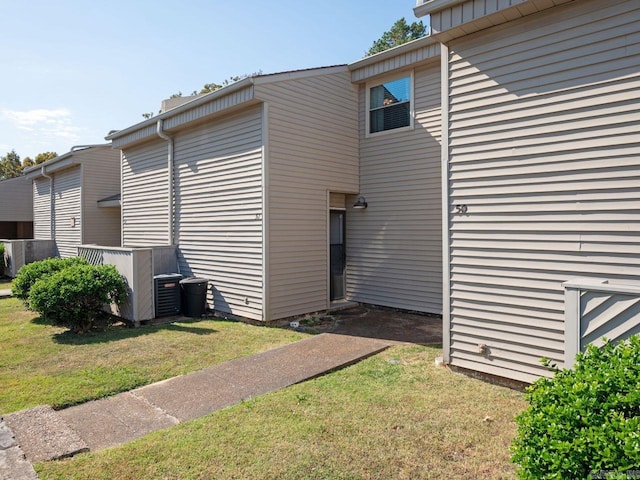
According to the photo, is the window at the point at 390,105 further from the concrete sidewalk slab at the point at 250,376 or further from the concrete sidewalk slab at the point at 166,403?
the concrete sidewalk slab at the point at 166,403

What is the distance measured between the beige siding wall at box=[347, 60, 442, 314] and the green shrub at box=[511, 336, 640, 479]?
6042 millimetres

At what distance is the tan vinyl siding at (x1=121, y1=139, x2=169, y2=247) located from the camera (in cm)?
1059

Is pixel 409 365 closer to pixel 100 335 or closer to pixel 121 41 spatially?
pixel 100 335

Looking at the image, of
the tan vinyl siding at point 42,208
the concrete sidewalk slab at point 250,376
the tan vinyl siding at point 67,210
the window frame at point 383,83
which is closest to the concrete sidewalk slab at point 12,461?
the concrete sidewalk slab at point 250,376

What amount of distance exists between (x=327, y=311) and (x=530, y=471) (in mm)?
6980

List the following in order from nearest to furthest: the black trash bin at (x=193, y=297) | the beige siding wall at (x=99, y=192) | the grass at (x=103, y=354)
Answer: the grass at (x=103, y=354)
the black trash bin at (x=193, y=297)
the beige siding wall at (x=99, y=192)

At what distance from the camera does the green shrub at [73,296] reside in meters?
6.89

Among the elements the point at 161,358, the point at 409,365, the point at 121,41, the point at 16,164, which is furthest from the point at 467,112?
the point at 16,164

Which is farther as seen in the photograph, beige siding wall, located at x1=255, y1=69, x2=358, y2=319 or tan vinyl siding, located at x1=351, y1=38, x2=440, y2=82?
tan vinyl siding, located at x1=351, y1=38, x2=440, y2=82

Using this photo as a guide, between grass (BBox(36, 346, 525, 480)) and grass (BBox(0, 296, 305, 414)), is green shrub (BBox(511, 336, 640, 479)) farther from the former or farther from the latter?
grass (BBox(0, 296, 305, 414))

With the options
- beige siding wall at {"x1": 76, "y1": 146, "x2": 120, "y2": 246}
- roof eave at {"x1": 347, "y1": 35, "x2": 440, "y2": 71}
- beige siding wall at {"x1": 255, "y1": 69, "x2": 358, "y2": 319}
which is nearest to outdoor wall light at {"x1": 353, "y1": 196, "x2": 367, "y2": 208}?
beige siding wall at {"x1": 255, "y1": 69, "x2": 358, "y2": 319}

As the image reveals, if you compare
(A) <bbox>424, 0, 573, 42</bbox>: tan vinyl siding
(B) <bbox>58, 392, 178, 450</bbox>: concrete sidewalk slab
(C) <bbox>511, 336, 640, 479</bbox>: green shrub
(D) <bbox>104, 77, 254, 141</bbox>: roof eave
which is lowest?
(B) <bbox>58, 392, 178, 450</bbox>: concrete sidewalk slab

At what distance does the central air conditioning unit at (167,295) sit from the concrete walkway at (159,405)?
3.56 meters

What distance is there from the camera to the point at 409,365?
5.27 meters
